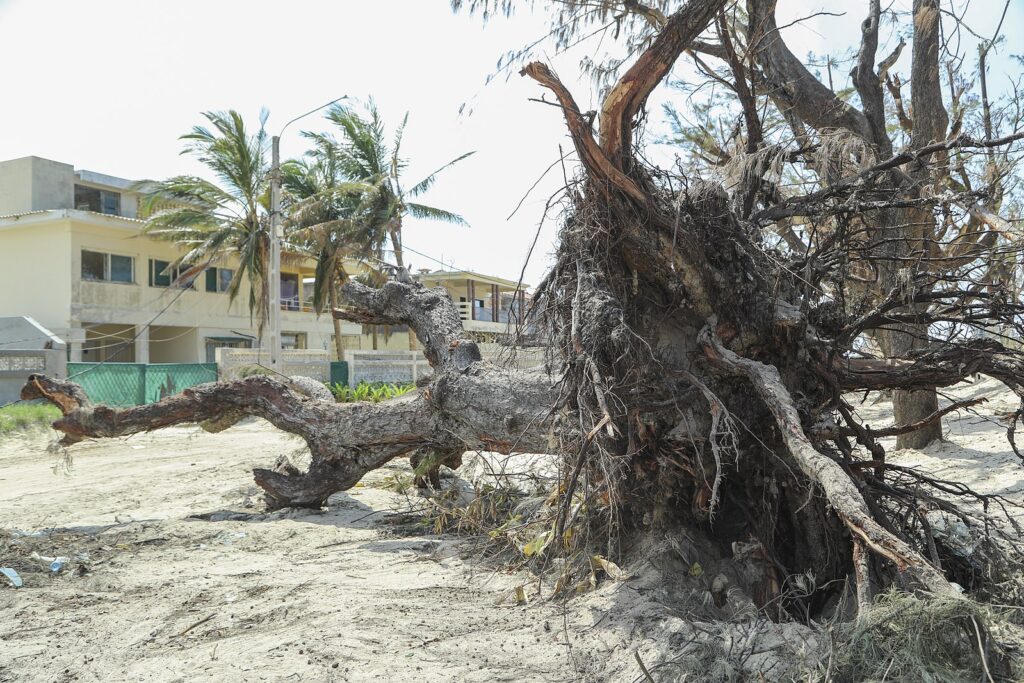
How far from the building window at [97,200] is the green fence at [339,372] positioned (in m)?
11.5

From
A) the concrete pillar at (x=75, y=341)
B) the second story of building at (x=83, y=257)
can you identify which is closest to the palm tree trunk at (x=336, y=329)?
the second story of building at (x=83, y=257)

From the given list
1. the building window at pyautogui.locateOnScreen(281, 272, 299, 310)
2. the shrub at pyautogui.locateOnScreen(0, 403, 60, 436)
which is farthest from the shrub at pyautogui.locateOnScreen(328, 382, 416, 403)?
the building window at pyautogui.locateOnScreen(281, 272, 299, 310)

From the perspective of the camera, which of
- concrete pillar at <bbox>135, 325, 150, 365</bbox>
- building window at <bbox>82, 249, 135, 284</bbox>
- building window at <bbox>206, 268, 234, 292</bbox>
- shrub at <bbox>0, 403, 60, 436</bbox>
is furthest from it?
building window at <bbox>206, 268, 234, 292</bbox>

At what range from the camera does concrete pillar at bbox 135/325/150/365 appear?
76.7 feet

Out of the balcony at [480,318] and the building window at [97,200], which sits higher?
the building window at [97,200]

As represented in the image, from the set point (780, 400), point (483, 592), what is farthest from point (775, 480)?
point (483, 592)

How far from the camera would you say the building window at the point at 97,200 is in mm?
24844

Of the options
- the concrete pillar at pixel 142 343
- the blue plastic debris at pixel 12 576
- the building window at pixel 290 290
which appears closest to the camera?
the blue plastic debris at pixel 12 576

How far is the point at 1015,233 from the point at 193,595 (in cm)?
527

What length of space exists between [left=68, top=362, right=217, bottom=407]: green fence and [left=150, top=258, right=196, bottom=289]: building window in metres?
7.80

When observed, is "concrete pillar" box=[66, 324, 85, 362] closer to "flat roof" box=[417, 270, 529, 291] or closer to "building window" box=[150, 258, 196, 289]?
"building window" box=[150, 258, 196, 289]

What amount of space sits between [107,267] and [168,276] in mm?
2187

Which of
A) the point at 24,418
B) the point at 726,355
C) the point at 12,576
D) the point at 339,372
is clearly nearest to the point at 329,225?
the point at 339,372

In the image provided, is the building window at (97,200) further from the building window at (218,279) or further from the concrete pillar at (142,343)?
the concrete pillar at (142,343)
